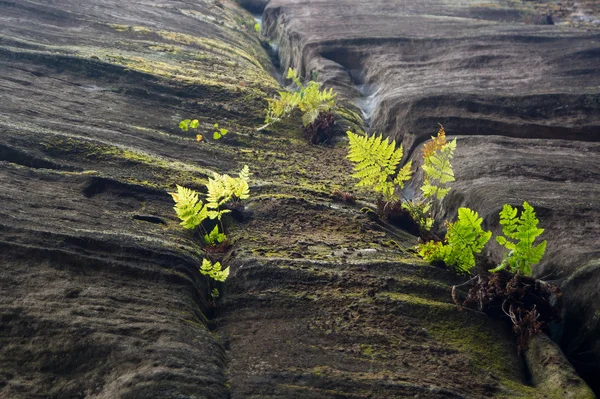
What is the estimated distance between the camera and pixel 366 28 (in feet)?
50.3

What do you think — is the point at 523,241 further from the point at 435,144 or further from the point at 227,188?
the point at 227,188

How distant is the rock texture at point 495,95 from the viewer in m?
5.82

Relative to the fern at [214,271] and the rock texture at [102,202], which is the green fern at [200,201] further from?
the fern at [214,271]

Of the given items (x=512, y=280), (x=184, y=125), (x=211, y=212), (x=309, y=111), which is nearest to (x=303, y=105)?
(x=309, y=111)

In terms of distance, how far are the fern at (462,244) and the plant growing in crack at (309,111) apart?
13.6 ft

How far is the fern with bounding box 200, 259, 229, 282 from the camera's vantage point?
524 centimetres

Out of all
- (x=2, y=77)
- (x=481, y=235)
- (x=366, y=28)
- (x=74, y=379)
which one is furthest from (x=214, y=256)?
(x=366, y=28)

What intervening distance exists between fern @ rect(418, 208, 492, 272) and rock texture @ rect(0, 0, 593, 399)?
182 mm

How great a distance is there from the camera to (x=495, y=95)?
9719 millimetres

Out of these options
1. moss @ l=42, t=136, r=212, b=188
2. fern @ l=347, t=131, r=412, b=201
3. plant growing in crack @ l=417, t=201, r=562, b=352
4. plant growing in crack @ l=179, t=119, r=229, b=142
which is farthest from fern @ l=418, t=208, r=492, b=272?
plant growing in crack @ l=179, t=119, r=229, b=142

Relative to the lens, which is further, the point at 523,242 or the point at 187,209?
the point at 187,209

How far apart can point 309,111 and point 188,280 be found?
5415 mm

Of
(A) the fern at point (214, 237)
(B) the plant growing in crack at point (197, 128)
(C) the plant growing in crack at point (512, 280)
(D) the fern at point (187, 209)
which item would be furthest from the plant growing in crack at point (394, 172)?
(B) the plant growing in crack at point (197, 128)

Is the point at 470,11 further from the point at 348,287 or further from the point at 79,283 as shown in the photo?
the point at 79,283
